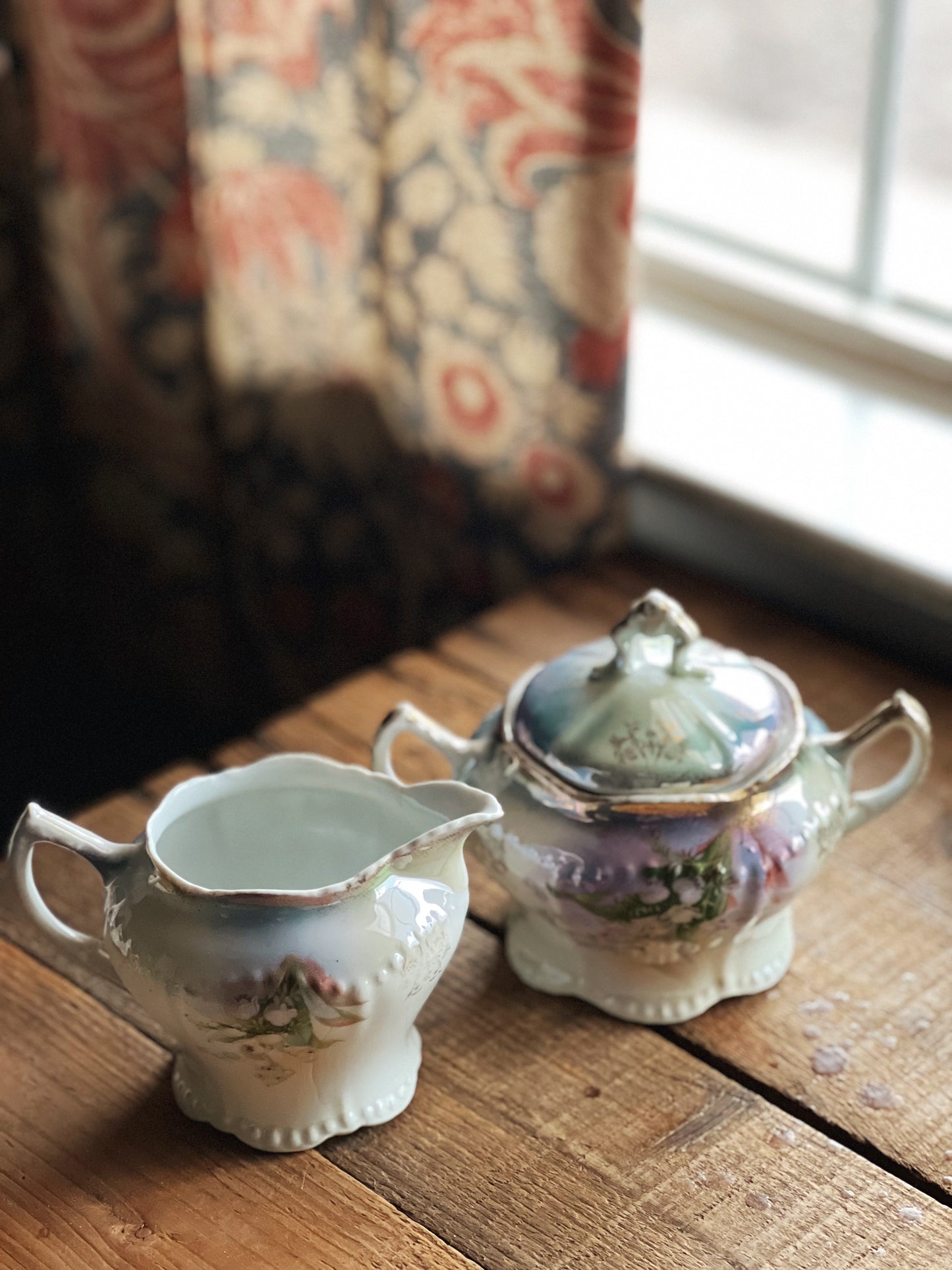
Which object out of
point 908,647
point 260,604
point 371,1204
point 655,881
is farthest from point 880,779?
point 260,604

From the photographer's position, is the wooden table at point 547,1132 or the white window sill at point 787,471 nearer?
the wooden table at point 547,1132

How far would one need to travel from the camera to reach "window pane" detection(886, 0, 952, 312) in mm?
1298

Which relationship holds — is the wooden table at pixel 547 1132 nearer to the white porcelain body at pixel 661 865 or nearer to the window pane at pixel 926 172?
the white porcelain body at pixel 661 865

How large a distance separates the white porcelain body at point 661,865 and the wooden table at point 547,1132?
21 millimetres

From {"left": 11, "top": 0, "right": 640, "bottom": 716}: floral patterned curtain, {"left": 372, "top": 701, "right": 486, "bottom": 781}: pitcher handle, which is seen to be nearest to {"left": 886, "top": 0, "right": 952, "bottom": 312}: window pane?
{"left": 11, "top": 0, "right": 640, "bottom": 716}: floral patterned curtain

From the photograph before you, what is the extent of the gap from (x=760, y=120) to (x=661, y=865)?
100 centimetres

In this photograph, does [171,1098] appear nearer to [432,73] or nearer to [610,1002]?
[610,1002]

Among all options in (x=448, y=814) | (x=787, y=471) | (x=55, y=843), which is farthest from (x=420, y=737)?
(x=787, y=471)

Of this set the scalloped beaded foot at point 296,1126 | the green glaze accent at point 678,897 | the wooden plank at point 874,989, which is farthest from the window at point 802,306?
the scalloped beaded foot at point 296,1126

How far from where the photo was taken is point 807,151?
1450 millimetres

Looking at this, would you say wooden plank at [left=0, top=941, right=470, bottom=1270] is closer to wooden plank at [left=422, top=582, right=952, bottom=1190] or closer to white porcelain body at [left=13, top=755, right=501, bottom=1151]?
white porcelain body at [left=13, top=755, right=501, bottom=1151]

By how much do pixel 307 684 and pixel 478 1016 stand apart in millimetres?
727

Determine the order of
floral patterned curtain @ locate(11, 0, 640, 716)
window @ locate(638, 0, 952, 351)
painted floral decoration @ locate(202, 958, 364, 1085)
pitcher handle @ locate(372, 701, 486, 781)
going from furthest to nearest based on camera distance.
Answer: window @ locate(638, 0, 952, 351) < floral patterned curtain @ locate(11, 0, 640, 716) < pitcher handle @ locate(372, 701, 486, 781) < painted floral decoration @ locate(202, 958, 364, 1085)

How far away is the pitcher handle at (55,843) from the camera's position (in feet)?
2.19
